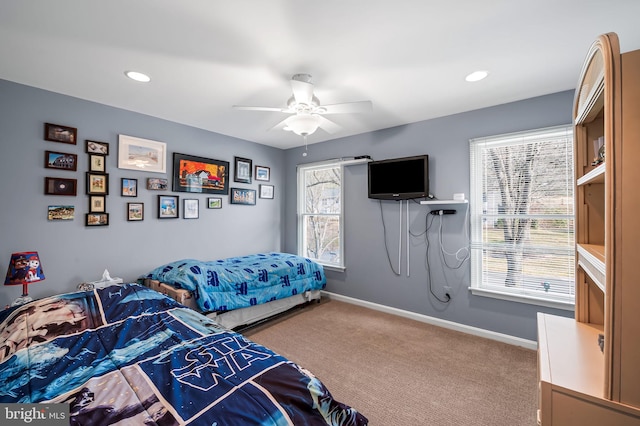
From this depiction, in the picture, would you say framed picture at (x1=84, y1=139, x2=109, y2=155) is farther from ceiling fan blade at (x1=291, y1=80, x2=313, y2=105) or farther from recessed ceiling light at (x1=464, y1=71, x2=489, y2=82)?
recessed ceiling light at (x1=464, y1=71, x2=489, y2=82)

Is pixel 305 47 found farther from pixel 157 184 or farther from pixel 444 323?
pixel 444 323

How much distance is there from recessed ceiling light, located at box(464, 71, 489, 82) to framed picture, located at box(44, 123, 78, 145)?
383 cm

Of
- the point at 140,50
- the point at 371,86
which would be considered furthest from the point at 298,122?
the point at 140,50

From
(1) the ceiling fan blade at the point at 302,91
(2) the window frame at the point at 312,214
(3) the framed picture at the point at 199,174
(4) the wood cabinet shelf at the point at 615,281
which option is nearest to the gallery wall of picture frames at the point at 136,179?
(3) the framed picture at the point at 199,174

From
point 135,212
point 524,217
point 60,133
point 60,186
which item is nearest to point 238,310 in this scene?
point 135,212

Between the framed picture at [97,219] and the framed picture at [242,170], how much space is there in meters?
1.70

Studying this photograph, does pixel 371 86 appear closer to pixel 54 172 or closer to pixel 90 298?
pixel 90 298

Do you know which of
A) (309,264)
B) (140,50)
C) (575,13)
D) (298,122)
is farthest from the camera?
(309,264)

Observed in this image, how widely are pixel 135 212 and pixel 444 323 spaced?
13.0 feet

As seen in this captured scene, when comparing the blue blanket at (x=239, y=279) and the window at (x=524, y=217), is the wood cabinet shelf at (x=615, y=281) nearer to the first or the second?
the window at (x=524, y=217)

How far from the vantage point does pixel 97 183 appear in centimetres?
289

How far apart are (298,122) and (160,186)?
7.02ft

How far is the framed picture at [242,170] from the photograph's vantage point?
13.8 ft

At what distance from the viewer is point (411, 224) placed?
3.58 m
